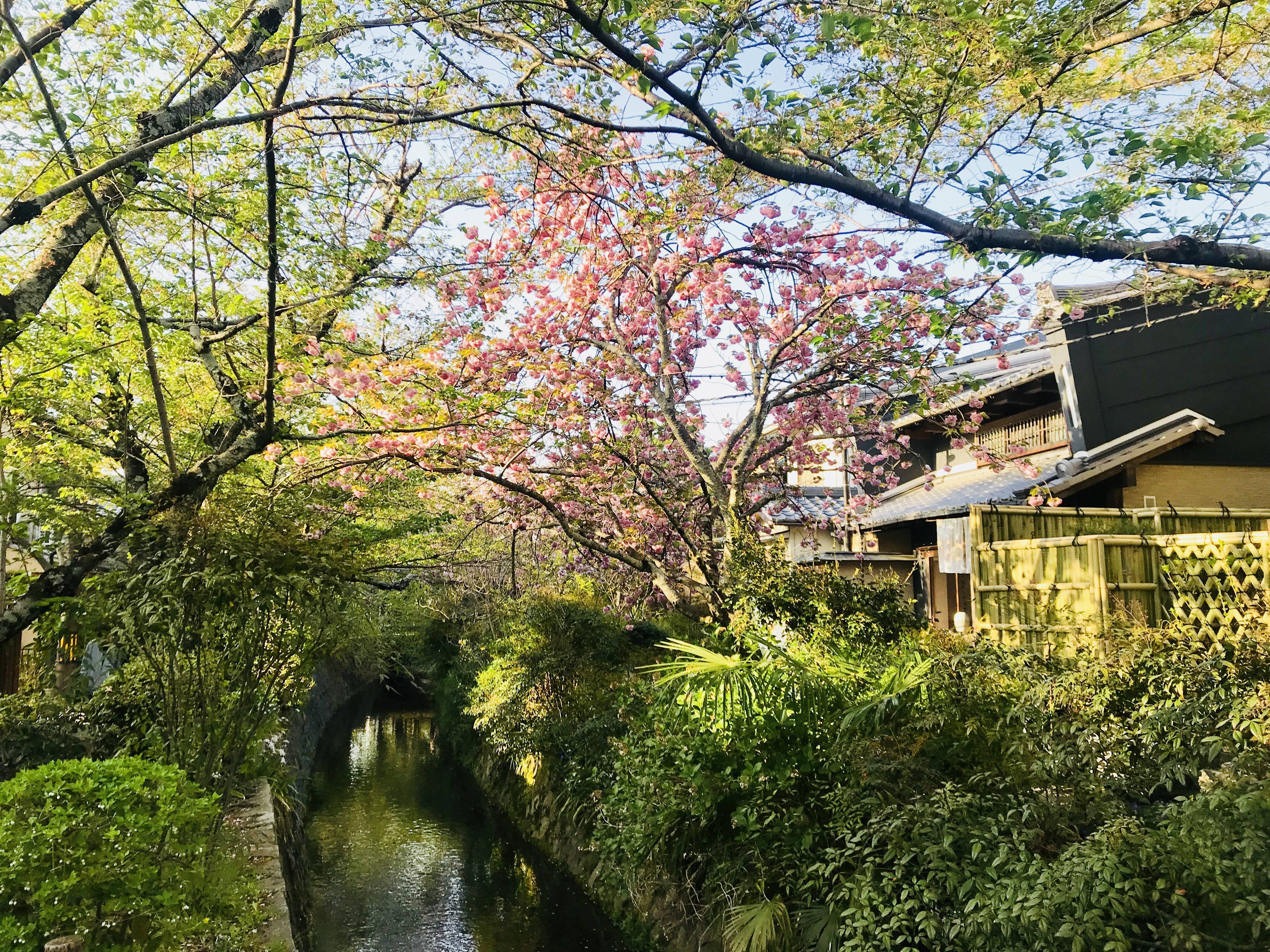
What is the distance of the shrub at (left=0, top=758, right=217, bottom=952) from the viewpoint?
372 cm

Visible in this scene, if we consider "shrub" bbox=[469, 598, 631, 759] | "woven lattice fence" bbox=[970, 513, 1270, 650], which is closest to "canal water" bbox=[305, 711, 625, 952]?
"shrub" bbox=[469, 598, 631, 759]

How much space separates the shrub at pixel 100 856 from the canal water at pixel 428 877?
4746 millimetres

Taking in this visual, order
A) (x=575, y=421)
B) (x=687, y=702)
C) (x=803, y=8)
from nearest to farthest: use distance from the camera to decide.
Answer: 1. (x=803, y=8)
2. (x=687, y=702)
3. (x=575, y=421)

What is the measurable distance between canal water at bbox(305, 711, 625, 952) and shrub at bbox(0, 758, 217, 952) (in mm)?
4746

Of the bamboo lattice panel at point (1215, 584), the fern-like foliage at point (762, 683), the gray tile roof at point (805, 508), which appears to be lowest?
the fern-like foliage at point (762, 683)

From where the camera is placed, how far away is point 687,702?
6.39 meters

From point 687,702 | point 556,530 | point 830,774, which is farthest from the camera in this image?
point 556,530

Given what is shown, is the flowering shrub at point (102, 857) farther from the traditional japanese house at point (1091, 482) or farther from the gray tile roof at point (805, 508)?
the gray tile roof at point (805, 508)

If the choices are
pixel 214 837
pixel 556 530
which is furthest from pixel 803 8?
pixel 556 530

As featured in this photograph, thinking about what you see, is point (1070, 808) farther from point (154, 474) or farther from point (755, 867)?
point (154, 474)

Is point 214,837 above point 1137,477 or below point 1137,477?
below

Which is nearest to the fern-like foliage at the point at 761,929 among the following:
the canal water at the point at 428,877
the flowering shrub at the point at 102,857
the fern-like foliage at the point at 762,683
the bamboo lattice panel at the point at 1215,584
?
the fern-like foliage at the point at 762,683

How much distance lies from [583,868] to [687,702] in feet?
15.7

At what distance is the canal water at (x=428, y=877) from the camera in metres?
8.88
